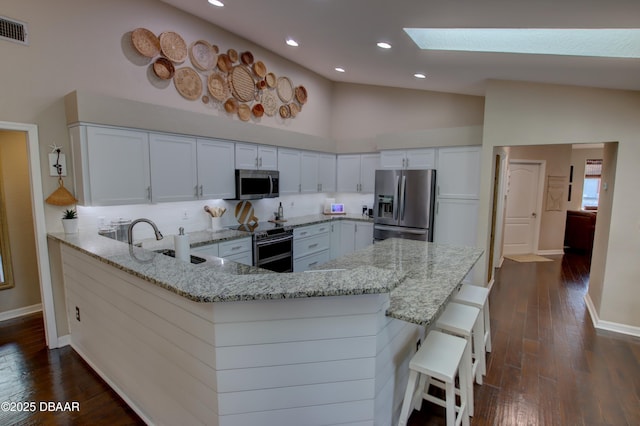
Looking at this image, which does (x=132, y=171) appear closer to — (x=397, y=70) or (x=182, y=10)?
(x=182, y=10)

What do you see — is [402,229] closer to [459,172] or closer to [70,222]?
[459,172]

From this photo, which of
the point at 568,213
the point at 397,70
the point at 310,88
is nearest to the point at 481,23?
the point at 397,70

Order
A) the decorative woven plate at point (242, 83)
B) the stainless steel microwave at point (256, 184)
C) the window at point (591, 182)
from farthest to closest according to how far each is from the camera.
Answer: the window at point (591, 182)
the decorative woven plate at point (242, 83)
the stainless steel microwave at point (256, 184)

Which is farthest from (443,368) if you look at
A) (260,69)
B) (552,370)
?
(260,69)

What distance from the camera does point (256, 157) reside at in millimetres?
4539

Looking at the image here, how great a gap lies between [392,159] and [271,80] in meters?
2.39

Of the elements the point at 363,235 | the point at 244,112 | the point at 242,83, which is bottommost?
the point at 363,235

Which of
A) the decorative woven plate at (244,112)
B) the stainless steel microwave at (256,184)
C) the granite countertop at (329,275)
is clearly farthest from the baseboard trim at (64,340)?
the decorative woven plate at (244,112)

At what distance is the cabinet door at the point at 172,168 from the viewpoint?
11.1 feet

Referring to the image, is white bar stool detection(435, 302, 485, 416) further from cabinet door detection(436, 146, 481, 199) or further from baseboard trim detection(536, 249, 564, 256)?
baseboard trim detection(536, 249, 564, 256)

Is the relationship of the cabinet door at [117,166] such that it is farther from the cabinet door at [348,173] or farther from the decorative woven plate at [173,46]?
the cabinet door at [348,173]

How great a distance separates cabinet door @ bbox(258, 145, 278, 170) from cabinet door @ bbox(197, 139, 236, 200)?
1.63ft

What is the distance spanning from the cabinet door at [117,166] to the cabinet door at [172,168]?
8 centimetres

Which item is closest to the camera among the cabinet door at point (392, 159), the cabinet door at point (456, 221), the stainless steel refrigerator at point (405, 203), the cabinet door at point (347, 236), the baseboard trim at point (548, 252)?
the cabinet door at point (456, 221)
